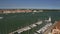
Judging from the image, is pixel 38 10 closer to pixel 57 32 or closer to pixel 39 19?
pixel 39 19

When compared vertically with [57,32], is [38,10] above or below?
above

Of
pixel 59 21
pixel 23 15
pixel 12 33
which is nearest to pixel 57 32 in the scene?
pixel 59 21

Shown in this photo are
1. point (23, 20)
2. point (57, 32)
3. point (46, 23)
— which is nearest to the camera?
point (57, 32)

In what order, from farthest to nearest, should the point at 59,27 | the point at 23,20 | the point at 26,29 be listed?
the point at 23,20 < the point at 26,29 < the point at 59,27

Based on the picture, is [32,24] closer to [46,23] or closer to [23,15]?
[46,23]

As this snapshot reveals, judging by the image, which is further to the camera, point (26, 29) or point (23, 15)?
point (23, 15)

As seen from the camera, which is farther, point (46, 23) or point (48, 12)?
point (48, 12)

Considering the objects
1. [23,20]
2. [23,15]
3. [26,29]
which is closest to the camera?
[26,29]

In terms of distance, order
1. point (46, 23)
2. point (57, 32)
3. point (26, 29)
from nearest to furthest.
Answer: point (57, 32) < point (26, 29) < point (46, 23)

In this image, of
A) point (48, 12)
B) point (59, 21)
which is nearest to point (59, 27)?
point (59, 21)
